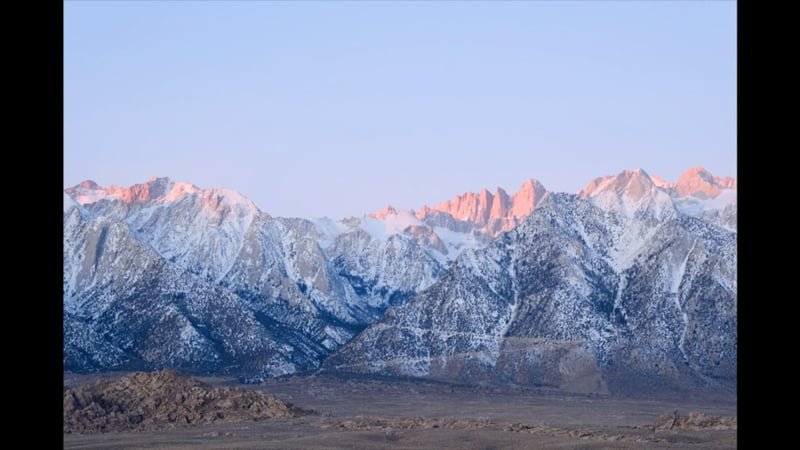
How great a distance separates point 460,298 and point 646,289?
2624 cm

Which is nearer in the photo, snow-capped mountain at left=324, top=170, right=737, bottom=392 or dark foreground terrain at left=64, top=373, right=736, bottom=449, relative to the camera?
dark foreground terrain at left=64, top=373, right=736, bottom=449

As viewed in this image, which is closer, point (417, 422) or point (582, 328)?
point (417, 422)

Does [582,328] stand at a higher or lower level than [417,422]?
higher

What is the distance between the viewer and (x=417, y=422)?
108000 mm

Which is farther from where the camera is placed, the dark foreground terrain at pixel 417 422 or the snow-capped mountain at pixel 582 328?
the snow-capped mountain at pixel 582 328

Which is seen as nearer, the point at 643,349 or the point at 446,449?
the point at 446,449

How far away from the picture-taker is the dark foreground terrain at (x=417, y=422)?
9006cm

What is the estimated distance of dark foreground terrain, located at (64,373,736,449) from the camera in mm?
90062
